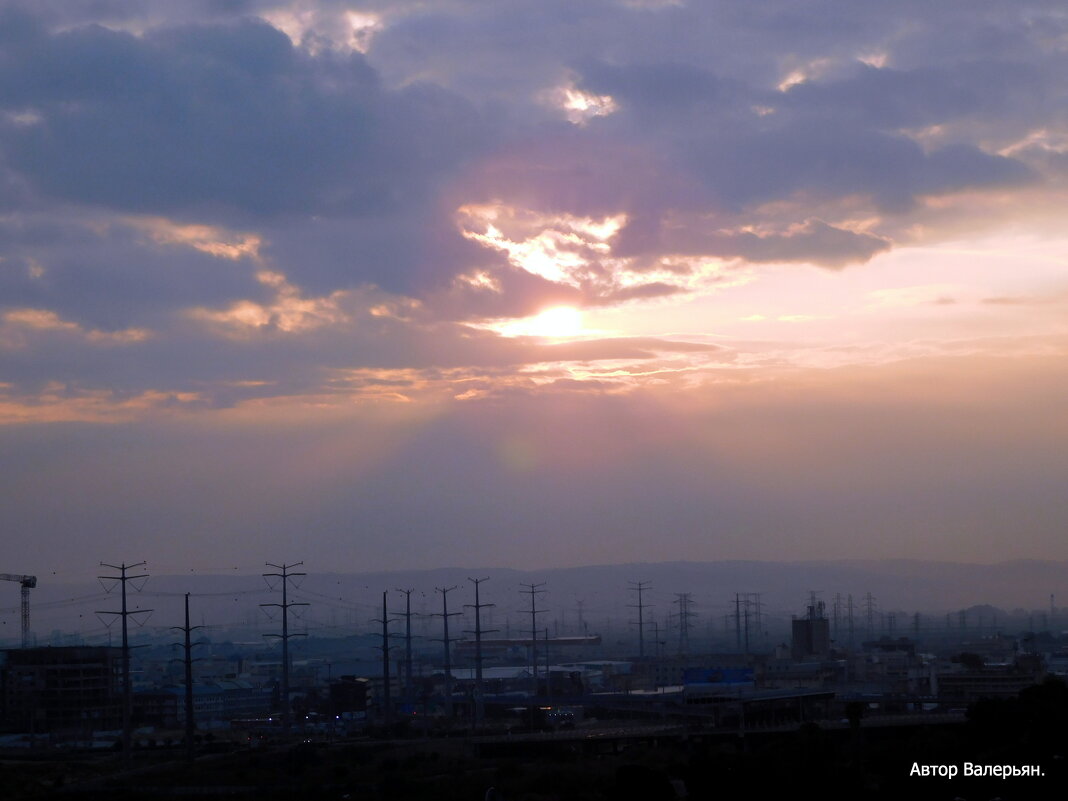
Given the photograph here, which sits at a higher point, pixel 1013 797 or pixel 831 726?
pixel 1013 797

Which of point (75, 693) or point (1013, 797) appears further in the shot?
point (75, 693)

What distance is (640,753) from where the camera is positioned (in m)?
48.1

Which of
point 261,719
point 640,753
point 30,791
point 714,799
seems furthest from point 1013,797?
point 261,719

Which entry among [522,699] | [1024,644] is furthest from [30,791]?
[1024,644]

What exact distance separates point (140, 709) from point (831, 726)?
50408 mm

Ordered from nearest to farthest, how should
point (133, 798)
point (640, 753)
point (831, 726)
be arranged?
point (133, 798)
point (640, 753)
point (831, 726)

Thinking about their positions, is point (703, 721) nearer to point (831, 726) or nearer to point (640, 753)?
point (831, 726)

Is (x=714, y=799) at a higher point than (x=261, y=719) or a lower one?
higher

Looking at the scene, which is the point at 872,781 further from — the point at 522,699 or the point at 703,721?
the point at 522,699

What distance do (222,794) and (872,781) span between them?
74.0ft

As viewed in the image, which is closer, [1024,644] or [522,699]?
[522,699]

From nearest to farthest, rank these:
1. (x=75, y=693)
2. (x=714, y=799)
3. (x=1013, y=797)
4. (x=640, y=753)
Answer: (x=1013, y=797) < (x=714, y=799) < (x=640, y=753) < (x=75, y=693)

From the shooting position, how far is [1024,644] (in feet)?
483

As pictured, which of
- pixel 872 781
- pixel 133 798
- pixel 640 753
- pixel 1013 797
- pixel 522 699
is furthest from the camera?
pixel 522 699
